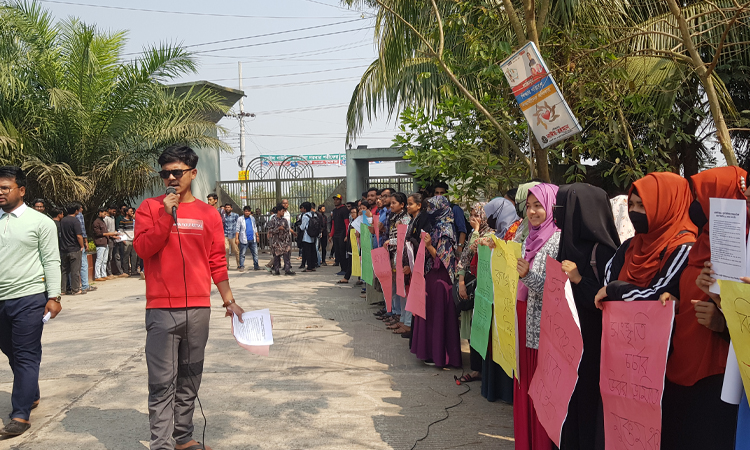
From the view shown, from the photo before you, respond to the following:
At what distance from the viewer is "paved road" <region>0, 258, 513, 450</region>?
4.31 metres

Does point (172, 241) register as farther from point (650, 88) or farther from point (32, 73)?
point (32, 73)

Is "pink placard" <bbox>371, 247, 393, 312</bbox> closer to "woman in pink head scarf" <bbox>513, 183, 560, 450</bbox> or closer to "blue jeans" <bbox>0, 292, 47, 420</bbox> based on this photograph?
"woman in pink head scarf" <bbox>513, 183, 560, 450</bbox>

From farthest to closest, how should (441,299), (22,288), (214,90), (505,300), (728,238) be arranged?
(214,90), (441,299), (22,288), (505,300), (728,238)

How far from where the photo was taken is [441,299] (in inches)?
239

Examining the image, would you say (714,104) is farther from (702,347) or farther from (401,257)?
(401,257)

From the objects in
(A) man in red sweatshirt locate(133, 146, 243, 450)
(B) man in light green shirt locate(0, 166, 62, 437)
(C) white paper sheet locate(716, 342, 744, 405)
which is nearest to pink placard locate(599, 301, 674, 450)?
(C) white paper sheet locate(716, 342, 744, 405)

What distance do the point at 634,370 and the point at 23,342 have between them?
4197 millimetres

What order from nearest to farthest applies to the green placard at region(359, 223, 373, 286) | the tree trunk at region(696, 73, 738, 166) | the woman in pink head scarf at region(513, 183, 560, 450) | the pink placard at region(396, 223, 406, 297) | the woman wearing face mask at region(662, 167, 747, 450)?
the woman wearing face mask at region(662, 167, 747, 450) → the woman in pink head scarf at region(513, 183, 560, 450) → the tree trunk at region(696, 73, 738, 166) → the pink placard at region(396, 223, 406, 297) → the green placard at region(359, 223, 373, 286)

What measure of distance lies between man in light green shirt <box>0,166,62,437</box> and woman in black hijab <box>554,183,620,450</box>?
3753 mm

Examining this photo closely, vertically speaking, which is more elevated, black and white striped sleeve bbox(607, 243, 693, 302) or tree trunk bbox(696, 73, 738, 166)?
tree trunk bbox(696, 73, 738, 166)

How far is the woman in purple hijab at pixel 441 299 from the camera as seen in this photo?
6.03 meters

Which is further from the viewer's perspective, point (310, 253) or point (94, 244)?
point (310, 253)

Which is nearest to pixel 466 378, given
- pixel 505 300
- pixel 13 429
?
pixel 505 300

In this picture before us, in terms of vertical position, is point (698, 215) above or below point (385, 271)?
above
